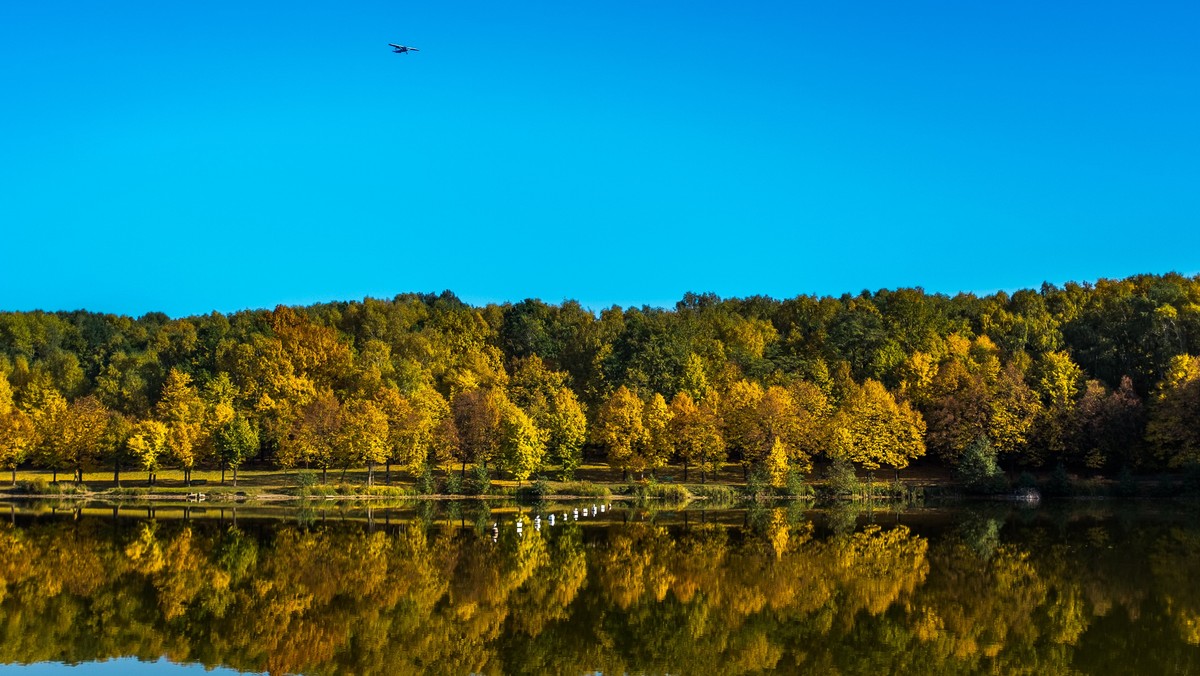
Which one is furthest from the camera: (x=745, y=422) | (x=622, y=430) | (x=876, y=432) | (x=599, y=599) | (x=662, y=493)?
(x=745, y=422)

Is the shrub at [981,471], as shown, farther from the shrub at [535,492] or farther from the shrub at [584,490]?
the shrub at [535,492]

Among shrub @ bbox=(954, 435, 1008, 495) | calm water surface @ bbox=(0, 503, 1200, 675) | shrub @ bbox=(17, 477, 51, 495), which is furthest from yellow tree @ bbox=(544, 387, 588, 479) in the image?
shrub @ bbox=(17, 477, 51, 495)

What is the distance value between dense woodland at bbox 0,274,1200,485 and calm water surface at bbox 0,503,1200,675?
25856mm

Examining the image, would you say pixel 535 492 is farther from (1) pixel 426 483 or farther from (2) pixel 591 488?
(1) pixel 426 483

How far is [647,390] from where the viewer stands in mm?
90438

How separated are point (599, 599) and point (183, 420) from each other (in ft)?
182

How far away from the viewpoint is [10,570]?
33.6 meters

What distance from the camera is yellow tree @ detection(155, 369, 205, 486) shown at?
237 ft

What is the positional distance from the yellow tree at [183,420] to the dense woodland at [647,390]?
210mm

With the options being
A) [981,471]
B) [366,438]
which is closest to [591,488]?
[366,438]

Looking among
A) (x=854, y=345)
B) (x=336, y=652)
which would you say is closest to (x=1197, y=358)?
(x=854, y=345)

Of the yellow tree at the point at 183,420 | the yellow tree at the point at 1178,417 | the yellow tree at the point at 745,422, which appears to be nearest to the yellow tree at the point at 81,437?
the yellow tree at the point at 183,420

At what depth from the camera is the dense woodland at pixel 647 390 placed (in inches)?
2881

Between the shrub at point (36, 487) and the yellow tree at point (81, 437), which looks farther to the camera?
the yellow tree at point (81, 437)
